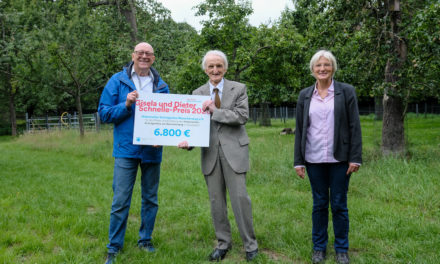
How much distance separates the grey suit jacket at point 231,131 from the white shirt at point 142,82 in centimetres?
65

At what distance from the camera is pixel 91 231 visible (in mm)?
4613

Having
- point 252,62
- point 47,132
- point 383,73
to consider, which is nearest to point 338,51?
point 383,73

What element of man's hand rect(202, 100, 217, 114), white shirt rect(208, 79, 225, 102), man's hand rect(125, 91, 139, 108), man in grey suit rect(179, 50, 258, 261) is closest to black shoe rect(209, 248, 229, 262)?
man in grey suit rect(179, 50, 258, 261)

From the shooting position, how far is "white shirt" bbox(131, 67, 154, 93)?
3.93m

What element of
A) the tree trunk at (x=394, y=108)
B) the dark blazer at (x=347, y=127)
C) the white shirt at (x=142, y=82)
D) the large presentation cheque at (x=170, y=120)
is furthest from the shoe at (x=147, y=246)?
the tree trunk at (x=394, y=108)

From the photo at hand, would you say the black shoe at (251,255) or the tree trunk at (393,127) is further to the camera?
the tree trunk at (393,127)

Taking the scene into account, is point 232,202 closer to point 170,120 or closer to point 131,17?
point 170,120

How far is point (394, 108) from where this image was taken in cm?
873

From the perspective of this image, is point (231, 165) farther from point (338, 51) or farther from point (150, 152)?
point (338, 51)

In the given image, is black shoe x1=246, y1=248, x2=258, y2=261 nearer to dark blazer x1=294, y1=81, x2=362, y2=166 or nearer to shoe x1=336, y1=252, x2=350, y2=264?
shoe x1=336, y1=252, x2=350, y2=264

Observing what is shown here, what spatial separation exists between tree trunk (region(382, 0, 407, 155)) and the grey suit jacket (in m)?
5.85

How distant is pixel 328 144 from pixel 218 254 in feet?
5.31

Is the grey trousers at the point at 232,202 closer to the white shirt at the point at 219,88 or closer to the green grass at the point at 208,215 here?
the green grass at the point at 208,215

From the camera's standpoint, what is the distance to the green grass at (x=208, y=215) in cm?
386
